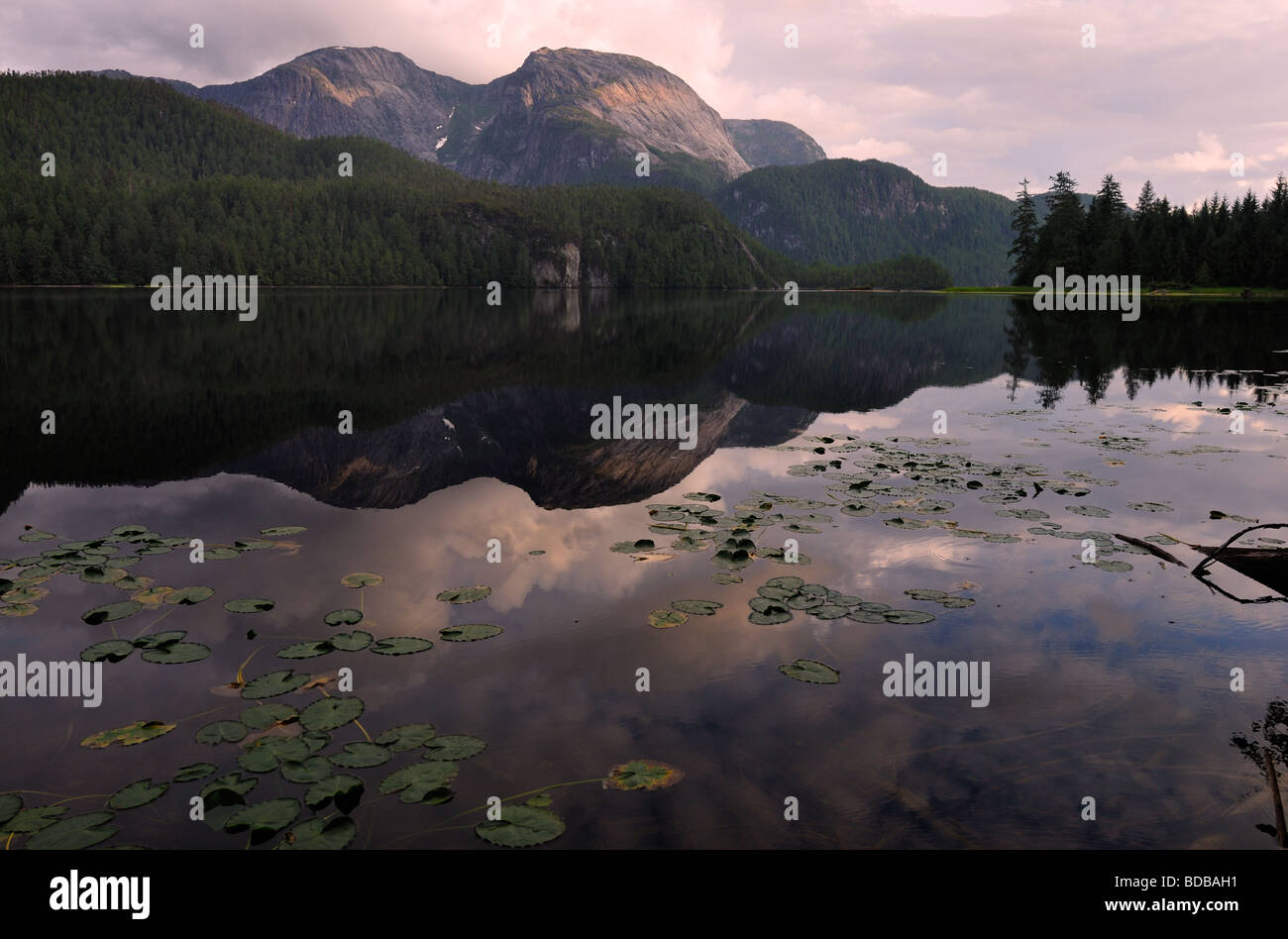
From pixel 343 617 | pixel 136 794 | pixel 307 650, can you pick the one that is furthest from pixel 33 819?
pixel 343 617

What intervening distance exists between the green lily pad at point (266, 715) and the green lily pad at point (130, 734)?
0.80 metres

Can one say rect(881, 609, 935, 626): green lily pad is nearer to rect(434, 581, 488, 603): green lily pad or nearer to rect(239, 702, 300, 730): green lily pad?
rect(434, 581, 488, 603): green lily pad

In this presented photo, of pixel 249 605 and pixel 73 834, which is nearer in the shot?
pixel 73 834

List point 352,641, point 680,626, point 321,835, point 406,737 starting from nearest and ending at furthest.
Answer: point 321,835, point 406,737, point 352,641, point 680,626

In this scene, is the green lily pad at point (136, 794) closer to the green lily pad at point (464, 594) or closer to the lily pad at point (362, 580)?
the green lily pad at point (464, 594)

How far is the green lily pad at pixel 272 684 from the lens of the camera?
365 inches

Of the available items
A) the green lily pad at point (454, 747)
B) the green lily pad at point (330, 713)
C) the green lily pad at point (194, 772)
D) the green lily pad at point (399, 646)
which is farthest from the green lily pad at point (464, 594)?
the green lily pad at point (194, 772)

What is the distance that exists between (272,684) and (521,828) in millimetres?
4335

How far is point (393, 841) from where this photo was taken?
22.4 feet

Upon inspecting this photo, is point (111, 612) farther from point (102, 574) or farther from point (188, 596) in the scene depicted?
point (102, 574)

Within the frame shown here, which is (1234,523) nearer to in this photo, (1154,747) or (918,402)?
(1154,747)

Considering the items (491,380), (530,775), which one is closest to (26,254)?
(491,380)

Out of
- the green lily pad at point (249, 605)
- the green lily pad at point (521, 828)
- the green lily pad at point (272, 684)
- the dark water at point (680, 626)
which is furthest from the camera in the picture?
the green lily pad at point (249, 605)

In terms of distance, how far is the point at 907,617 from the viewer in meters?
11.8
